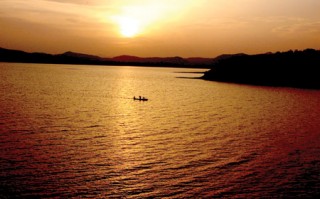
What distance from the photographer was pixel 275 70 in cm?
15188

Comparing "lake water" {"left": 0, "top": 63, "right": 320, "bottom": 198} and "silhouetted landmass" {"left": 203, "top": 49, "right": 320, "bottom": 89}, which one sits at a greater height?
"silhouetted landmass" {"left": 203, "top": 49, "right": 320, "bottom": 89}

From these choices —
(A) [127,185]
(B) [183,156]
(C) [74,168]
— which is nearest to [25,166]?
(C) [74,168]

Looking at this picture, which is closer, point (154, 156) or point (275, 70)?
point (154, 156)

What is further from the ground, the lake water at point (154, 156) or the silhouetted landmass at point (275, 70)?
the silhouetted landmass at point (275, 70)

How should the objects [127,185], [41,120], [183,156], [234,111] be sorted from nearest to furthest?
[127,185] < [183,156] < [41,120] < [234,111]

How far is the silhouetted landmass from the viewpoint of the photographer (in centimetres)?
13700

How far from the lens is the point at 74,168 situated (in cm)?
2462

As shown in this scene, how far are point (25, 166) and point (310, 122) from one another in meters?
42.0

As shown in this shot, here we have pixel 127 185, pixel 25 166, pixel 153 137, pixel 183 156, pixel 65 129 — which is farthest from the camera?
pixel 65 129

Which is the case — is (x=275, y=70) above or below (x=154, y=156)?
above

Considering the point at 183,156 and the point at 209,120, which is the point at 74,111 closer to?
the point at 209,120

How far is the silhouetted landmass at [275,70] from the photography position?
137 meters

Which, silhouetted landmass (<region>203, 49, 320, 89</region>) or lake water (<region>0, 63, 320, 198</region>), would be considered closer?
lake water (<region>0, 63, 320, 198</region>)

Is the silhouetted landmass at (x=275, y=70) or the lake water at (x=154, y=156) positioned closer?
the lake water at (x=154, y=156)
